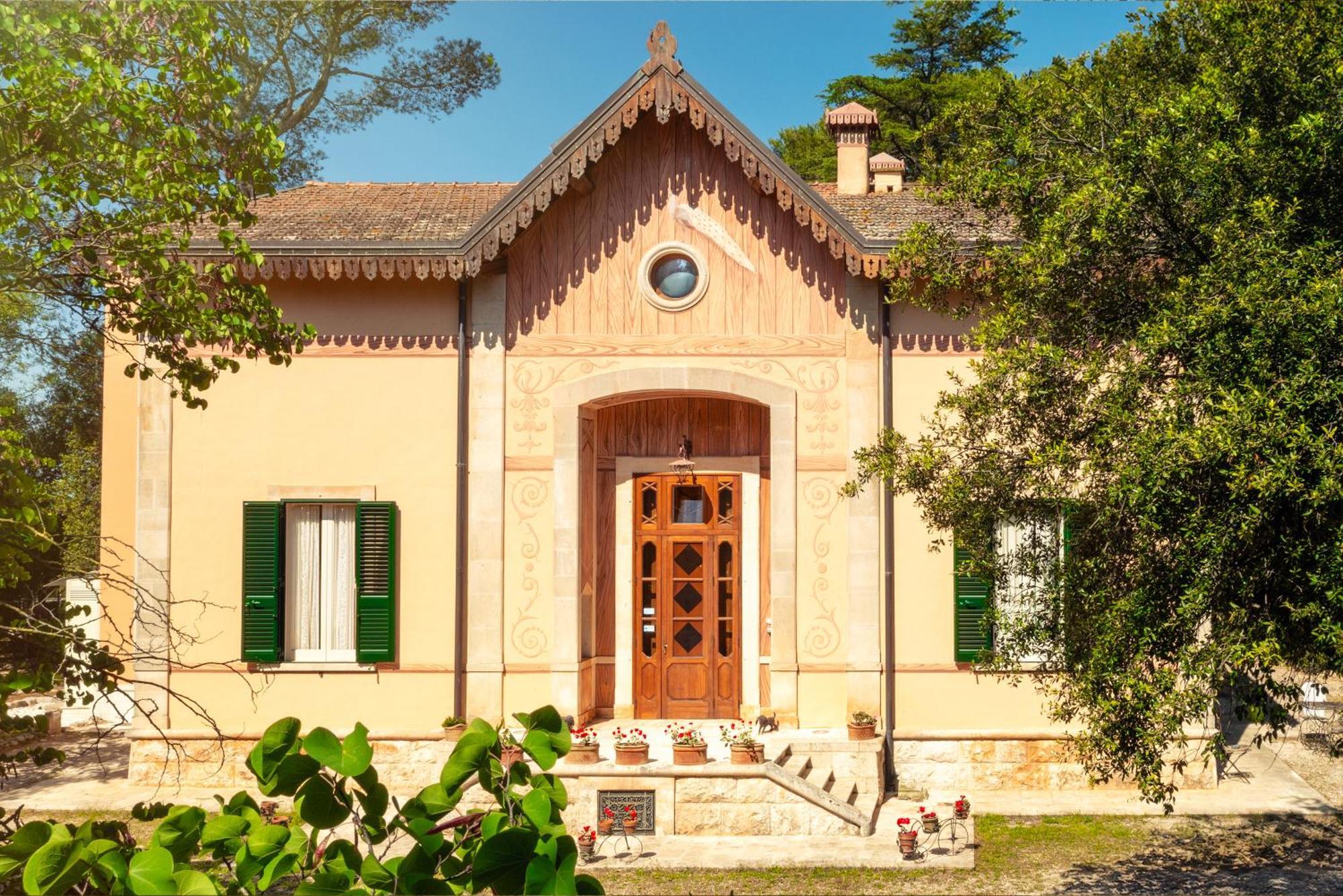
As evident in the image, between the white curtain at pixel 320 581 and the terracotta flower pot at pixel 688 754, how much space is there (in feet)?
14.4

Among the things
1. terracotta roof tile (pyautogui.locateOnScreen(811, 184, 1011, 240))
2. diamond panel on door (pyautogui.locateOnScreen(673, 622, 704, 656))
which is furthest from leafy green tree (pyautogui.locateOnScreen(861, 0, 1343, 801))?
diamond panel on door (pyautogui.locateOnScreen(673, 622, 704, 656))

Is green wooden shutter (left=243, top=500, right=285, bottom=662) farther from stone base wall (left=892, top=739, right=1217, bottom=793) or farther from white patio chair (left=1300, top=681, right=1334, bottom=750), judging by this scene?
white patio chair (left=1300, top=681, right=1334, bottom=750)

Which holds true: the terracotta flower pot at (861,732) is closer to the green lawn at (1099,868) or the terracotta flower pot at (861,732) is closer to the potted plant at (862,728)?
the potted plant at (862,728)

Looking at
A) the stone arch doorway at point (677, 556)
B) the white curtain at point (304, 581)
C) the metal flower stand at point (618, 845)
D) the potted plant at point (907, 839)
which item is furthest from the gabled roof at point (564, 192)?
the metal flower stand at point (618, 845)

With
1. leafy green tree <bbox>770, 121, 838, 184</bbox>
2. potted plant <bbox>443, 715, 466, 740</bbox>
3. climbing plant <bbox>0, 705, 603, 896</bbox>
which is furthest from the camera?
leafy green tree <bbox>770, 121, 838, 184</bbox>

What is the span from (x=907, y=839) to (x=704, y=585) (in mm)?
4749

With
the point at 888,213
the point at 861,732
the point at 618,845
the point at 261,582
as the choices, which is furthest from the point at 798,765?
the point at 888,213

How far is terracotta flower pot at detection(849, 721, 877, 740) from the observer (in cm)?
1297

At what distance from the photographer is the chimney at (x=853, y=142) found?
1598 centimetres

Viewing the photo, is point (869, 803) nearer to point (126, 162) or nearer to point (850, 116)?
point (850, 116)

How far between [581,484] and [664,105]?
4.75 meters

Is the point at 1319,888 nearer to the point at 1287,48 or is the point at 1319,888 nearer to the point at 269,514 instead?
the point at 1287,48

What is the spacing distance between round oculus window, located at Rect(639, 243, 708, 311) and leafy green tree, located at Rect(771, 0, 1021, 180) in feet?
57.1

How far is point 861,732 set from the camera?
13.0 m
